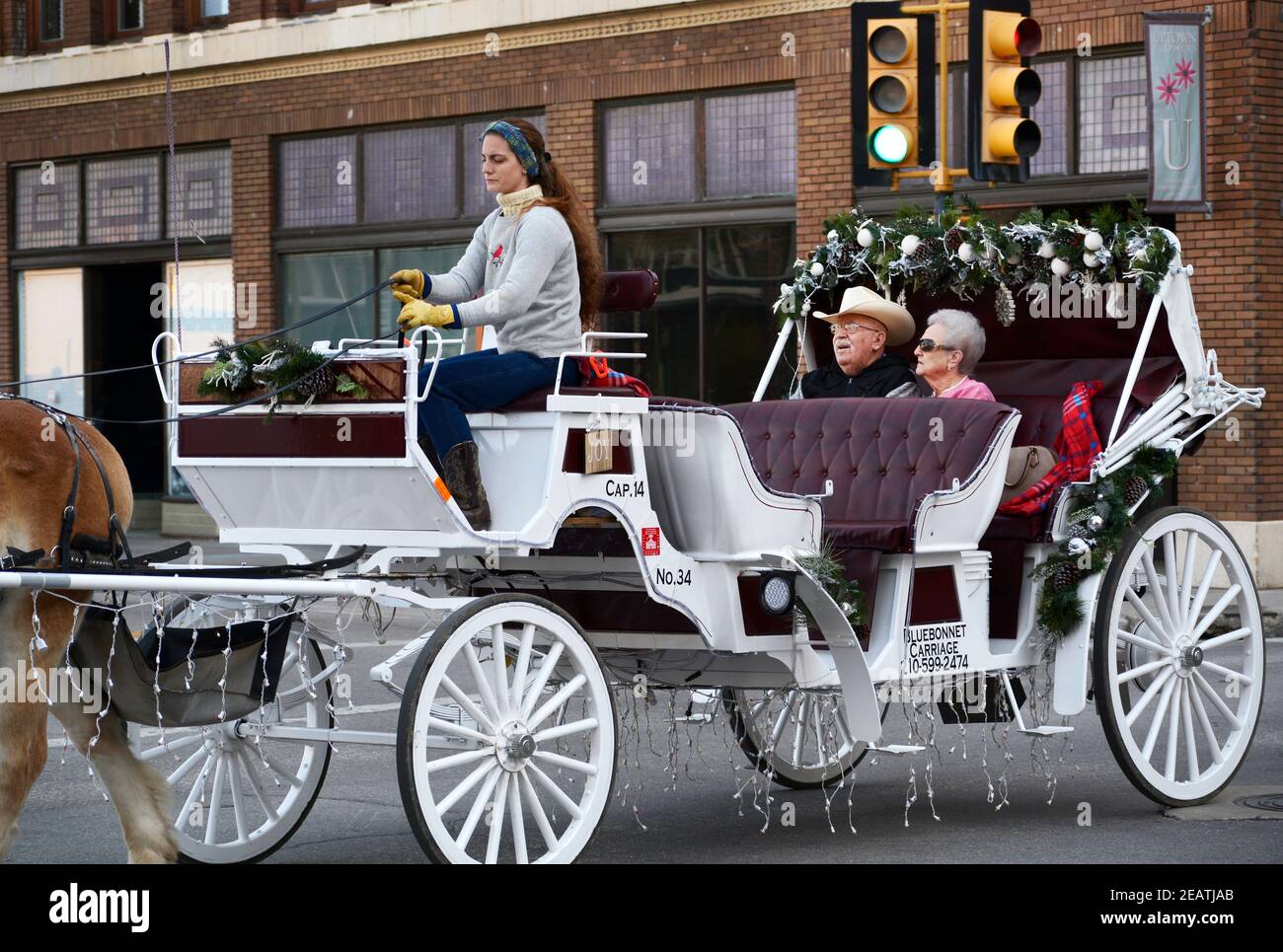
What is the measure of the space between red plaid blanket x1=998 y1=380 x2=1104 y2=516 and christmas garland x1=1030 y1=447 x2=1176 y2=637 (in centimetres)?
13

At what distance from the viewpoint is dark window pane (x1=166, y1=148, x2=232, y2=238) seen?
2205 centimetres

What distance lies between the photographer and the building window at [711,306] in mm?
18016

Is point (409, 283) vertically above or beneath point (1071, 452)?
above

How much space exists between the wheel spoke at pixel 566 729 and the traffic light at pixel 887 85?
6852 mm

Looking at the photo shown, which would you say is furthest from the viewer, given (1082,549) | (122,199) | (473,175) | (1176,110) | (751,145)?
(122,199)

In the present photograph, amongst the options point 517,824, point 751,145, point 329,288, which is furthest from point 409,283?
point 329,288

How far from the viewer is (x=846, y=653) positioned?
23.3ft

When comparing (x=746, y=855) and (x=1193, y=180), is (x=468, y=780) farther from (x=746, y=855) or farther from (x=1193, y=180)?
(x=1193, y=180)

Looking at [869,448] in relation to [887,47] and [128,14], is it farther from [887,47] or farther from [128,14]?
[128,14]

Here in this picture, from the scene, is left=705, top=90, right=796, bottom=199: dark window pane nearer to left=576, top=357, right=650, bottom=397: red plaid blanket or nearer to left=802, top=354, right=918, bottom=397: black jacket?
left=802, top=354, right=918, bottom=397: black jacket

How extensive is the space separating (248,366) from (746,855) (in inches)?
98.4

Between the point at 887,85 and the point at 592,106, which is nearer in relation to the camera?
the point at 887,85

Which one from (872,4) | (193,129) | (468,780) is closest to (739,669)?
(468,780)

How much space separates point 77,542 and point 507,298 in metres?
1.61
